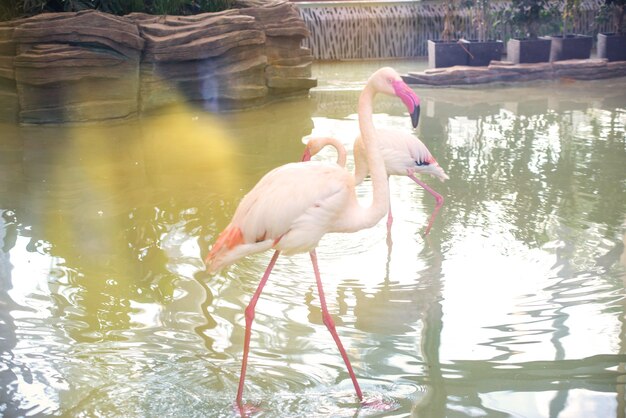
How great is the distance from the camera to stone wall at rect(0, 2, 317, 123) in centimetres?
770

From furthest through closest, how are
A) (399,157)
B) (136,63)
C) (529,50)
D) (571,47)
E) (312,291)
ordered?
(571,47) < (529,50) < (136,63) < (399,157) < (312,291)

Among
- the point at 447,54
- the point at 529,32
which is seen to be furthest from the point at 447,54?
the point at 529,32

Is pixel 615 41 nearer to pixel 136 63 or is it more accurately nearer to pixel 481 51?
pixel 481 51

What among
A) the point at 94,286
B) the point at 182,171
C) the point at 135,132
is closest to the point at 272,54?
the point at 135,132

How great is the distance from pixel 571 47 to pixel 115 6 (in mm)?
5991

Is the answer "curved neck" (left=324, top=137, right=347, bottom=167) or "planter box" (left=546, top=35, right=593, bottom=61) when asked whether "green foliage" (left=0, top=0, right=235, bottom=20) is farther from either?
"curved neck" (left=324, top=137, right=347, bottom=167)

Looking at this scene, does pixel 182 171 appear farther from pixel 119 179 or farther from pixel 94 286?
pixel 94 286

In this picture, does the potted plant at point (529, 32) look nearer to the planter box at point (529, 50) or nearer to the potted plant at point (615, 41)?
the planter box at point (529, 50)

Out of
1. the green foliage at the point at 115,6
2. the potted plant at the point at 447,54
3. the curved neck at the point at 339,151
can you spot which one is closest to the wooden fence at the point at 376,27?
the potted plant at the point at 447,54

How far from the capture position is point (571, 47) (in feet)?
35.9

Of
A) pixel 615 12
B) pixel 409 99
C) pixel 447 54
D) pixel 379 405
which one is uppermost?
pixel 615 12

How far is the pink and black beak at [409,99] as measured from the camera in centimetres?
304

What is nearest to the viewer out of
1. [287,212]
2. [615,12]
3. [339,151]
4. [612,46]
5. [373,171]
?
[287,212]

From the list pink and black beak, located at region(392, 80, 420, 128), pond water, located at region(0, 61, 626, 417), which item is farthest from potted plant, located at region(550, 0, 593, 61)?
pink and black beak, located at region(392, 80, 420, 128)
